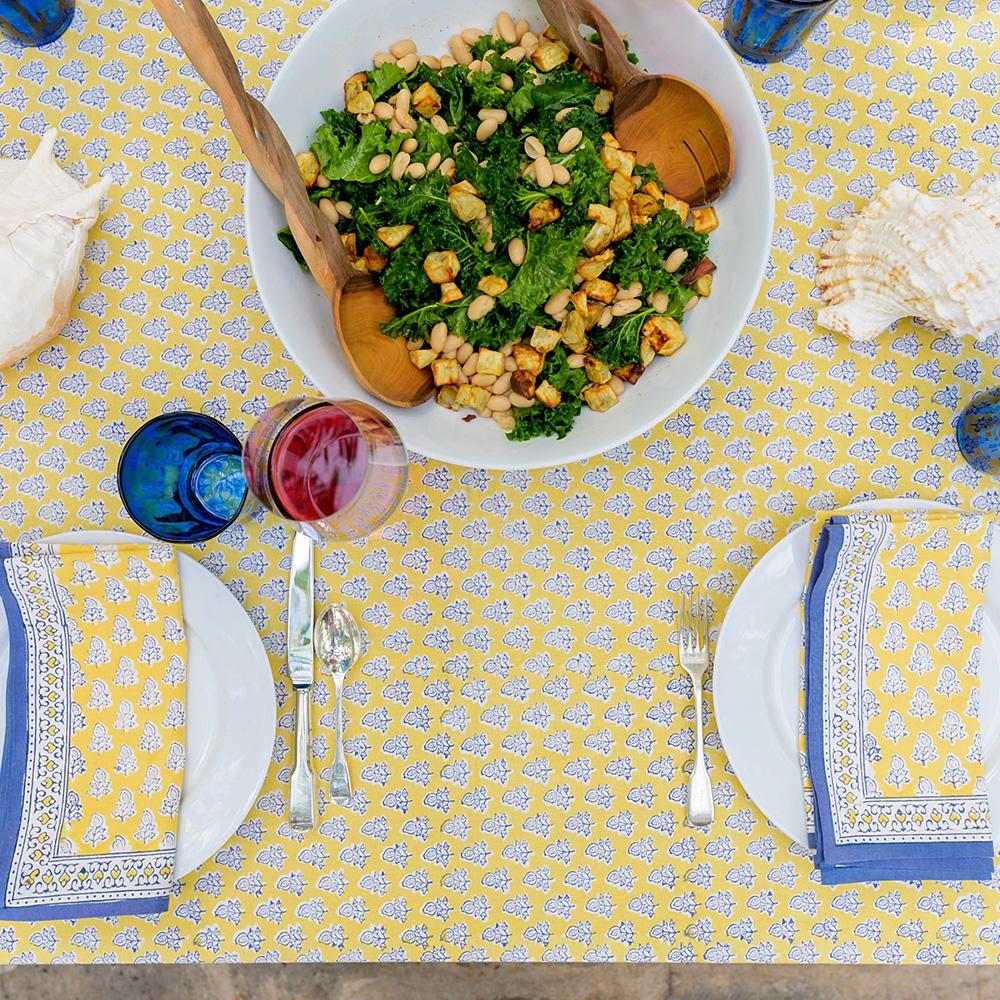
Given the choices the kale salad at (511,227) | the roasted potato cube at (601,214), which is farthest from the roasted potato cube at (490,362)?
the roasted potato cube at (601,214)

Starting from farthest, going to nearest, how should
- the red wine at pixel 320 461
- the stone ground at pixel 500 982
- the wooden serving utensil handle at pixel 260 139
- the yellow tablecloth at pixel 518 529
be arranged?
the stone ground at pixel 500 982 → the yellow tablecloth at pixel 518 529 → the red wine at pixel 320 461 → the wooden serving utensil handle at pixel 260 139

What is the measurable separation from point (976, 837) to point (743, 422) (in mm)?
634

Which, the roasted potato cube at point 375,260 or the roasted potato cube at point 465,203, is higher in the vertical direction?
the roasted potato cube at point 465,203

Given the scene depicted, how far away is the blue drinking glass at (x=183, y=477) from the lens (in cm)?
111

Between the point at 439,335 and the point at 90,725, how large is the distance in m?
0.71

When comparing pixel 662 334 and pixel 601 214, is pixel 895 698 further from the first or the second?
pixel 601 214

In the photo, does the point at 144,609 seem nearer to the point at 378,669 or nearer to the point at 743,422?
the point at 378,669

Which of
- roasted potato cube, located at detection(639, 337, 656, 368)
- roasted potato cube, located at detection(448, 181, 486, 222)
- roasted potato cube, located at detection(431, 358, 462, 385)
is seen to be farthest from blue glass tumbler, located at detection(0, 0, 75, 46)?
roasted potato cube, located at detection(639, 337, 656, 368)

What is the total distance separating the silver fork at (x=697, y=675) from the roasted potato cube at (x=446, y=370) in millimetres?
469

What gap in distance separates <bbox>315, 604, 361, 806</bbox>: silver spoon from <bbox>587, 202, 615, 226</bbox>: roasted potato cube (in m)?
0.63

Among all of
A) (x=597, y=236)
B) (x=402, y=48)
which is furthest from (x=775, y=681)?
(x=402, y=48)

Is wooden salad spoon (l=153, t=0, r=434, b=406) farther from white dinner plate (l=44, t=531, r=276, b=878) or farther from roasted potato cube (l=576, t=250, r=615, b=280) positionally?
white dinner plate (l=44, t=531, r=276, b=878)

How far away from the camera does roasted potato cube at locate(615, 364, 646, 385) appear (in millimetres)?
1088

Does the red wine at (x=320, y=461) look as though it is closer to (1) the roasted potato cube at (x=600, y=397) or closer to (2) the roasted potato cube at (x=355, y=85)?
(1) the roasted potato cube at (x=600, y=397)
